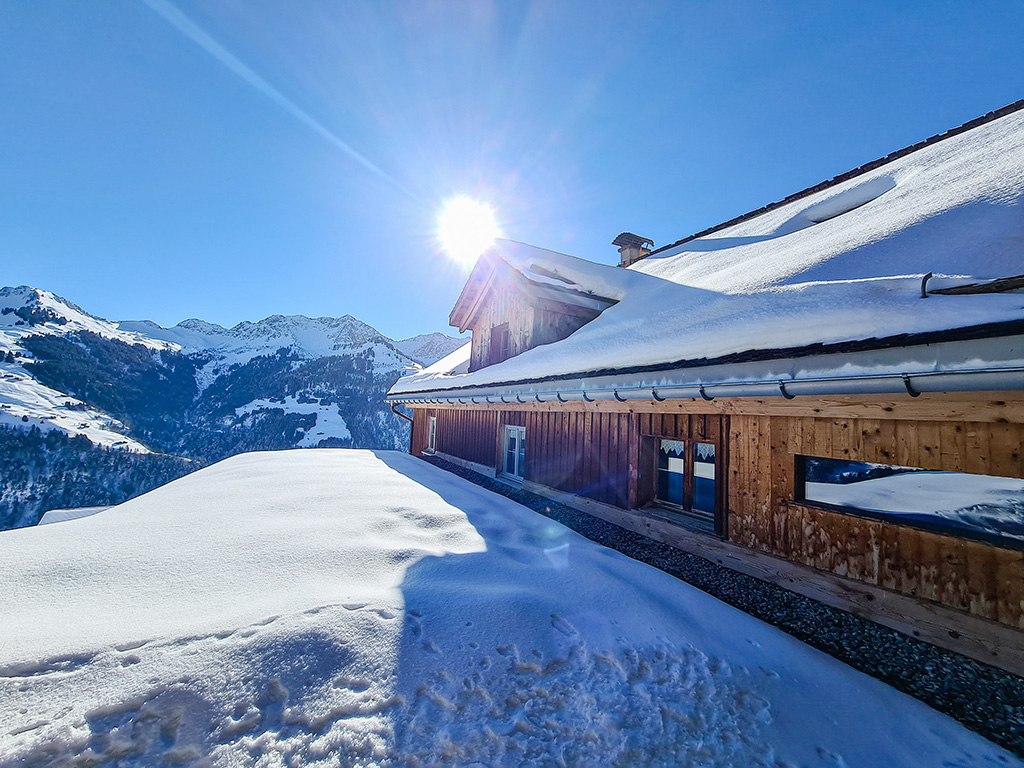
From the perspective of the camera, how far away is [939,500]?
345 cm

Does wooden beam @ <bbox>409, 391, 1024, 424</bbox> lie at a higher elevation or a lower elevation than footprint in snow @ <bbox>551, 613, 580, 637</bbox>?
higher

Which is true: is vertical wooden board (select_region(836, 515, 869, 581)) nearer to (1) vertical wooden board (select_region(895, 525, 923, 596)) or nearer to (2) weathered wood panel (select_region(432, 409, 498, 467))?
(1) vertical wooden board (select_region(895, 525, 923, 596))

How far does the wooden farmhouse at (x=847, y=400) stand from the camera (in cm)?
236

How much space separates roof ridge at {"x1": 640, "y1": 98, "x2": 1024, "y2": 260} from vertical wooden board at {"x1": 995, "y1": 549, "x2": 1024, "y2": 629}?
7206 mm

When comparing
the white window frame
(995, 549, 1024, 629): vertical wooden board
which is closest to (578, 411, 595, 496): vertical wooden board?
the white window frame

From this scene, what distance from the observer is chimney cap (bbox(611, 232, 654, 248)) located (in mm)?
10844

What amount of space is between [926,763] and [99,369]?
145363 millimetres

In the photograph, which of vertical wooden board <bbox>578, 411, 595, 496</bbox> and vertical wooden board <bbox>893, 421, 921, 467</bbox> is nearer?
vertical wooden board <bbox>893, 421, 921, 467</bbox>

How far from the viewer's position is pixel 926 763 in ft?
5.87

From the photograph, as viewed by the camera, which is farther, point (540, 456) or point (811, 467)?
point (540, 456)

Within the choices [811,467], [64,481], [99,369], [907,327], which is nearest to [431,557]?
[907,327]

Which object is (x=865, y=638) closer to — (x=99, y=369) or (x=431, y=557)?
(x=431, y=557)

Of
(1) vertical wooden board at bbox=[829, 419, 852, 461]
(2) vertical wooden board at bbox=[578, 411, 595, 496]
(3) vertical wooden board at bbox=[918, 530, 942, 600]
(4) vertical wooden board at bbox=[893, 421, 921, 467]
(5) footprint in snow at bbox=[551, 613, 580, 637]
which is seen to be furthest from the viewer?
(2) vertical wooden board at bbox=[578, 411, 595, 496]

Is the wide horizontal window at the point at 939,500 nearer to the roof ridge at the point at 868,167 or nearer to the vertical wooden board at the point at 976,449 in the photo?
the vertical wooden board at the point at 976,449
